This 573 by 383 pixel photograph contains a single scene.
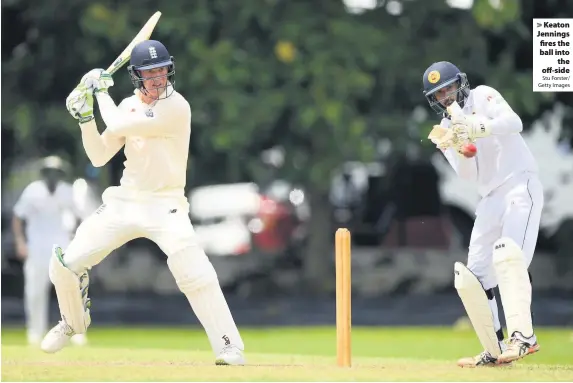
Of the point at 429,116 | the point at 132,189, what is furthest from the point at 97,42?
the point at 132,189

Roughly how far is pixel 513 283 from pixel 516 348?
42 cm

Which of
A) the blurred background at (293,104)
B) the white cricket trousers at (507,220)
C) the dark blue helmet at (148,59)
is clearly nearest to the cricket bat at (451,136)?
the white cricket trousers at (507,220)

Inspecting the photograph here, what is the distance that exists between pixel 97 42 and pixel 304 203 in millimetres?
4765

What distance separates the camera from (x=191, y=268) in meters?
9.29

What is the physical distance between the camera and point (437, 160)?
22.2m

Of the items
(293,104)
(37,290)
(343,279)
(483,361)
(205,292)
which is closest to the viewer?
(343,279)

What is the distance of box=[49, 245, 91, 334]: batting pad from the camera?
9438 millimetres

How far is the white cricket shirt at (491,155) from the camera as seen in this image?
9.47m

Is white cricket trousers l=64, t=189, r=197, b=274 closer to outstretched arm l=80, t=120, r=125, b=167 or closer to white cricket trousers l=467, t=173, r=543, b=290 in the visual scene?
outstretched arm l=80, t=120, r=125, b=167

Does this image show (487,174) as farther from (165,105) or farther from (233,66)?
(233,66)

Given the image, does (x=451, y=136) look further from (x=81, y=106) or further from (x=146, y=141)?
(x=81, y=106)

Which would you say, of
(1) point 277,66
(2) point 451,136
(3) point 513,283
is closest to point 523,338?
(3) point 513,283

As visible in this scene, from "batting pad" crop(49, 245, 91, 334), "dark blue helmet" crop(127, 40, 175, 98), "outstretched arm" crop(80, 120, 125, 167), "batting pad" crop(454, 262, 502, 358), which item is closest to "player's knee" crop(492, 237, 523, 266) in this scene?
"batting pad" crop(454, 262, 502, 358)

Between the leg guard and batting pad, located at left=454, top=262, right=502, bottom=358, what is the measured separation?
4.65 ft
